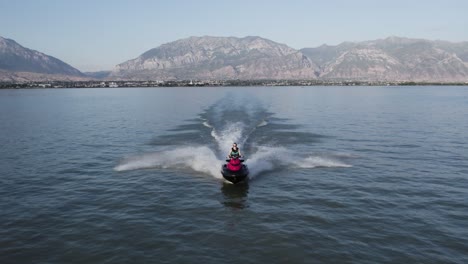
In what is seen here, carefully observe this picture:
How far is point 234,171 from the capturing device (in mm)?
31266

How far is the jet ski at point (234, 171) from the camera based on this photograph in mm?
31078

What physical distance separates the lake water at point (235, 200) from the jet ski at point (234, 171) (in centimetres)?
72

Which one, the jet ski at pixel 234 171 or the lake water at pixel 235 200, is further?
the jet ski at pixel 234 171

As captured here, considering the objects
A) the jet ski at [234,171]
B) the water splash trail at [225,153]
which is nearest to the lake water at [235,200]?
the water splash trail at [225,153]

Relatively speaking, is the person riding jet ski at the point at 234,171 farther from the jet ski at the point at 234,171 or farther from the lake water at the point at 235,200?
the lake water at the point at 235,200

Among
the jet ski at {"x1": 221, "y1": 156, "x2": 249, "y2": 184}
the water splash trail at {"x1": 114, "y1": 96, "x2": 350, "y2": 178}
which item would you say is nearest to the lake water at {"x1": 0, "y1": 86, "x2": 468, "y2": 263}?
the water splash trail at {"x1": 114, "y1": 96, "x2": 350, "y2": 178}

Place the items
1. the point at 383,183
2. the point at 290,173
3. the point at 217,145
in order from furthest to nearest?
the point at 217,145 → the point at 290,173 → the point at 383,183

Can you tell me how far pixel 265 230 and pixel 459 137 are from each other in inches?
1780

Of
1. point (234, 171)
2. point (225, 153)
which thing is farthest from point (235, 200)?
point (225, 153)

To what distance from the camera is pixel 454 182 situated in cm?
3225

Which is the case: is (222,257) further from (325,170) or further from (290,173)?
(325,170)

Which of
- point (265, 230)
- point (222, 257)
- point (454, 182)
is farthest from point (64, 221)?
point (454, 182)

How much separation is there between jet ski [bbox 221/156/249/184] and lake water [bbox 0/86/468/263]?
28.4 inches

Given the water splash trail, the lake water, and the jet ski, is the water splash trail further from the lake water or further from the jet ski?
the jet ski
